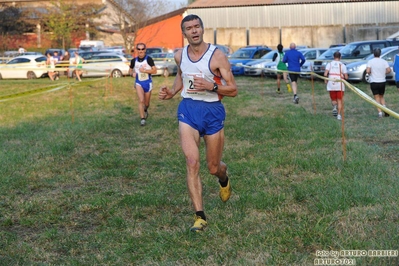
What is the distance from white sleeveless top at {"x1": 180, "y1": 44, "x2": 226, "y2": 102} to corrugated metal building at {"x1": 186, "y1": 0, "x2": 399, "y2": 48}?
1889 inches

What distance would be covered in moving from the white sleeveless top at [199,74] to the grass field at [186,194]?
122 centimetres

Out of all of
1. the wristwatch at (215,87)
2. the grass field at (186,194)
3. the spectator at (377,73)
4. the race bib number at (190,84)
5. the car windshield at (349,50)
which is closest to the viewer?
the grass field at (186,194)

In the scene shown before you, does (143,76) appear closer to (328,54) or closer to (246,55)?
(328,54)

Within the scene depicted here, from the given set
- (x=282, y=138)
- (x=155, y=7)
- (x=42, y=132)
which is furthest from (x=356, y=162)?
(x=155, y=7)

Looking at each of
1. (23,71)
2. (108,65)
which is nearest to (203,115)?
(108,65)

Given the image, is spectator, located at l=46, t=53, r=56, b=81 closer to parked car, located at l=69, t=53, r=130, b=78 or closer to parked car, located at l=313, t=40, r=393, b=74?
parked car, located at l=69, t=53, r=130, b=78

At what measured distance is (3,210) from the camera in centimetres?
754

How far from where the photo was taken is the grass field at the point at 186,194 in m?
5.73

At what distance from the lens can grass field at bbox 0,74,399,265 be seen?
5.73m

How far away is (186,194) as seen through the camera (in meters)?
8.05

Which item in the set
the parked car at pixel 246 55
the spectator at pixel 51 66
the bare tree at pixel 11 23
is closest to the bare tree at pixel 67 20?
the bare tree at pixel 11 23

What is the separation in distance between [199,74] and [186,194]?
190 cm

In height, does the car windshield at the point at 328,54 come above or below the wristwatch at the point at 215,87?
above

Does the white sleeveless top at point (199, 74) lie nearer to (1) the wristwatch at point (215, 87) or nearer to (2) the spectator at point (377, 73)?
(1) the wristwatch at point (215, 87)
